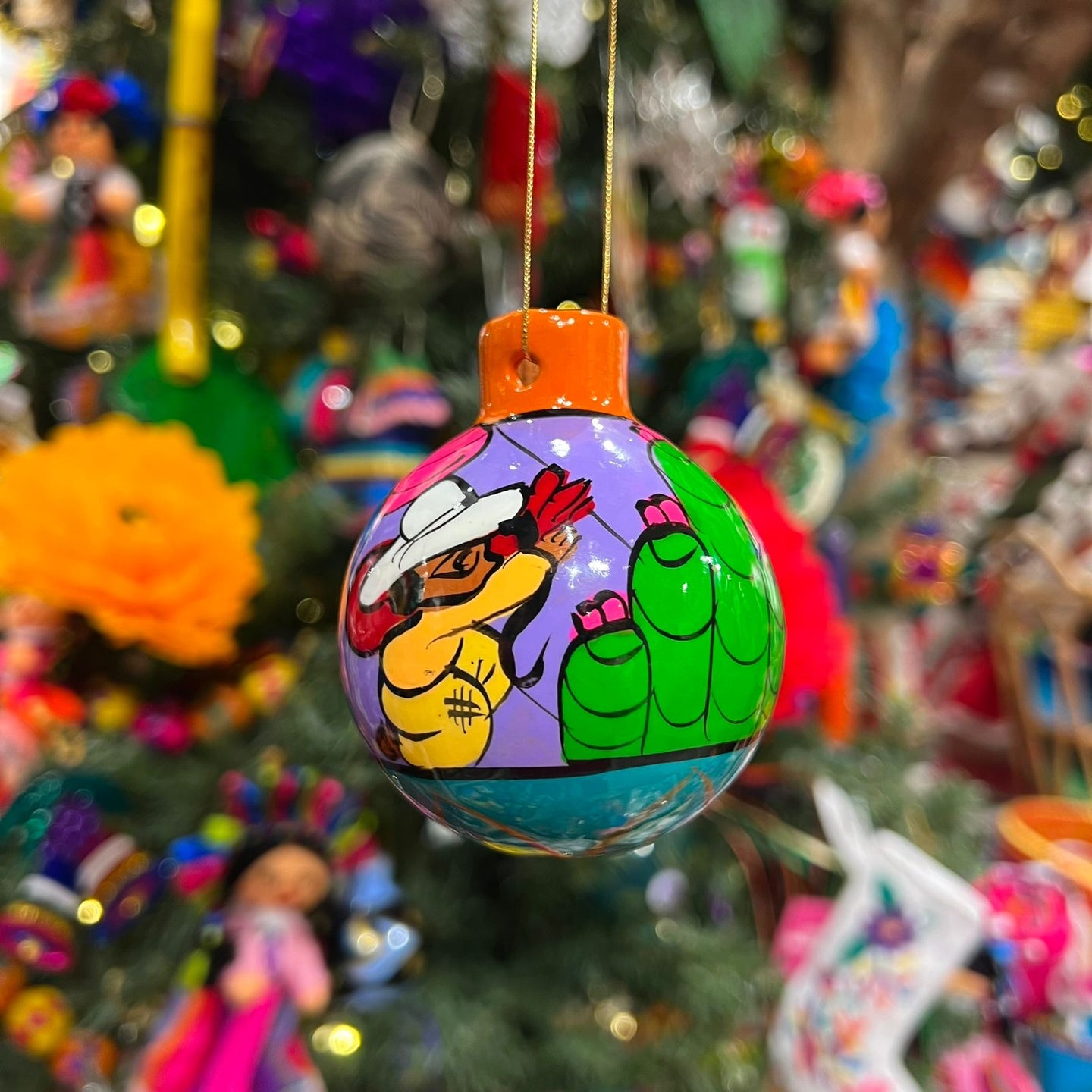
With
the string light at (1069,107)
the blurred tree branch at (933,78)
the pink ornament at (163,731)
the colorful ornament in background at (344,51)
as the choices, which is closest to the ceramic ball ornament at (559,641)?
the pink ornament at (163,731)

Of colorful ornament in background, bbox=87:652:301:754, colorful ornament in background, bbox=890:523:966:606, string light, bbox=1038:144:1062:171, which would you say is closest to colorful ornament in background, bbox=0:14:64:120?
colorful ornament in background, bbox=87:652:301:754

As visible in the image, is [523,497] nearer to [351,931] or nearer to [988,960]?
[351,931]

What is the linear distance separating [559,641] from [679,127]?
0.69 metres

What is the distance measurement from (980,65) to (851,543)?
60cm

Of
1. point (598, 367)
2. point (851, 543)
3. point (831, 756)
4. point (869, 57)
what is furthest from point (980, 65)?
point (598, 367)

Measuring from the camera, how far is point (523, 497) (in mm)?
298

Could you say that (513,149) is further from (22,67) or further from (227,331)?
(22,67)

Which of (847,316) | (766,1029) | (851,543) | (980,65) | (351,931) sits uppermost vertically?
(980,65)

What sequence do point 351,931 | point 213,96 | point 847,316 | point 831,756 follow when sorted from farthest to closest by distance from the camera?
point 847,316, point 831,756, point 213,96, point 351,931

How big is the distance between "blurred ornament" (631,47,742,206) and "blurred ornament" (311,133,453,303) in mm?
228

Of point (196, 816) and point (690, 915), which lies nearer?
point (196, 816)

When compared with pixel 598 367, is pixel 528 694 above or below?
below

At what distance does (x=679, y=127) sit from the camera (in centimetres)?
81

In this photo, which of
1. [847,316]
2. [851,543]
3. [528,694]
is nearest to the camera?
[528,694]
